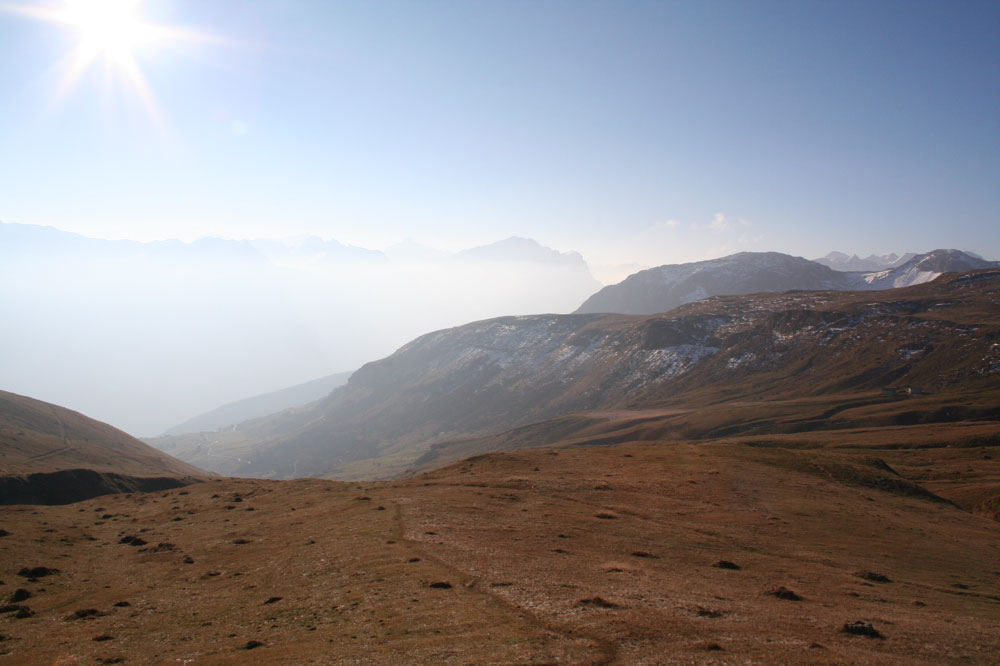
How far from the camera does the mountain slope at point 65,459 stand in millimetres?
79500

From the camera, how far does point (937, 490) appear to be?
254 ft

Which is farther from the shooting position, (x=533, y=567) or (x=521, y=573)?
(x=533, y=567)

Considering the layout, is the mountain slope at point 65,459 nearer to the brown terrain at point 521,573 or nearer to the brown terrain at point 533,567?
the brown terrain at point 533,567

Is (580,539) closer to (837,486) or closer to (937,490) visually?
(837,486)

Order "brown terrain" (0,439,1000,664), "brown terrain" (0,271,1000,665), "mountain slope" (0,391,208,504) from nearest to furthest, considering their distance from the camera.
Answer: "brown terrain" (0,439,1000,664), "brown terrain" (0,271,1000,665), "mountain slope" (0,391,208,504)

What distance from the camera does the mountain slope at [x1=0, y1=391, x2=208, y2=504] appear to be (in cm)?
7950

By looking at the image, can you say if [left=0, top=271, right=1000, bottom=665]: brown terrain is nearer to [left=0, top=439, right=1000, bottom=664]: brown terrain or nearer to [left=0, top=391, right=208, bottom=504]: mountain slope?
[left=0, top=439, right=1000, bottom=664]: brown terrain

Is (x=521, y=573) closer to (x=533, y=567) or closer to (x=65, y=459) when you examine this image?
(x=533, y=567)

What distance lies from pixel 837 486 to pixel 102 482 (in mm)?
111746

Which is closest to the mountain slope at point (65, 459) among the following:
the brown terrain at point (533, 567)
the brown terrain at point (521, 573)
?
the brown terrain at point (533, 567)

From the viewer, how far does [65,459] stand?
12119cm

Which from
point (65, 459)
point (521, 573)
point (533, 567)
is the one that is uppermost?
point (65, 459)

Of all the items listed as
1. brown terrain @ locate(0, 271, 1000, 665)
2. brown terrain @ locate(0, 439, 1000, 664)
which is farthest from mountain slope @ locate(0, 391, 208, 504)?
brown terrain @ locate(0, 439, 1000, 664)

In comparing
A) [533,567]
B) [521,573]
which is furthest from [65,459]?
[521,573]
